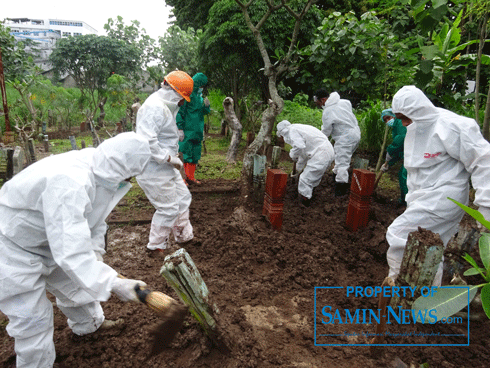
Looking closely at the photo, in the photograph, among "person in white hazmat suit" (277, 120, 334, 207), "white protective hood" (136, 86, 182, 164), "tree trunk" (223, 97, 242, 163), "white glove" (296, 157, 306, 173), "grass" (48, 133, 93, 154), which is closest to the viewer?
"white protective hood" (136, 86, 182, 164)

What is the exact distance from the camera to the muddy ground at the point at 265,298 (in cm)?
213

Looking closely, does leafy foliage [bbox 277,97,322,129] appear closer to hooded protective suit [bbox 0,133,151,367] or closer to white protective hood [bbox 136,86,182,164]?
white protective hood [bbox 136,86,182,164]

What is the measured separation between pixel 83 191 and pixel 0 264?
2.04 feet

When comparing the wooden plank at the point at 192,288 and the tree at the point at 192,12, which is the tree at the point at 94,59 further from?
the wooden plank at the point at 192,288

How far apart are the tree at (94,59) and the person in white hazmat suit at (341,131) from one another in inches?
427

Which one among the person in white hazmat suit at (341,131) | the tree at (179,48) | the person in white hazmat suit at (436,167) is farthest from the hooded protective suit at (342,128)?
the tree at (179,48)

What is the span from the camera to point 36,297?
1.98 metres

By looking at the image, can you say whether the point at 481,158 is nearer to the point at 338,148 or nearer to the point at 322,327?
the point at 322,327

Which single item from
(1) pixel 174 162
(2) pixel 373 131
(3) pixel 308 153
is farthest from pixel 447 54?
(1) pixel 174 162

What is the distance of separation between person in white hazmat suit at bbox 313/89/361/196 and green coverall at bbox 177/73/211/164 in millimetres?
2328

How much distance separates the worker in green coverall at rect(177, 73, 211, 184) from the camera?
243 inches

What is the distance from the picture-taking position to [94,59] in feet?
46.7

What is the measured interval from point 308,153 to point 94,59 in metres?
12.5

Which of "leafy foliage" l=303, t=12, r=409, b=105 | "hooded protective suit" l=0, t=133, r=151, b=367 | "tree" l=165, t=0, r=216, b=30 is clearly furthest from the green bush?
"tree" l=165, t=0, r=216, b=30
